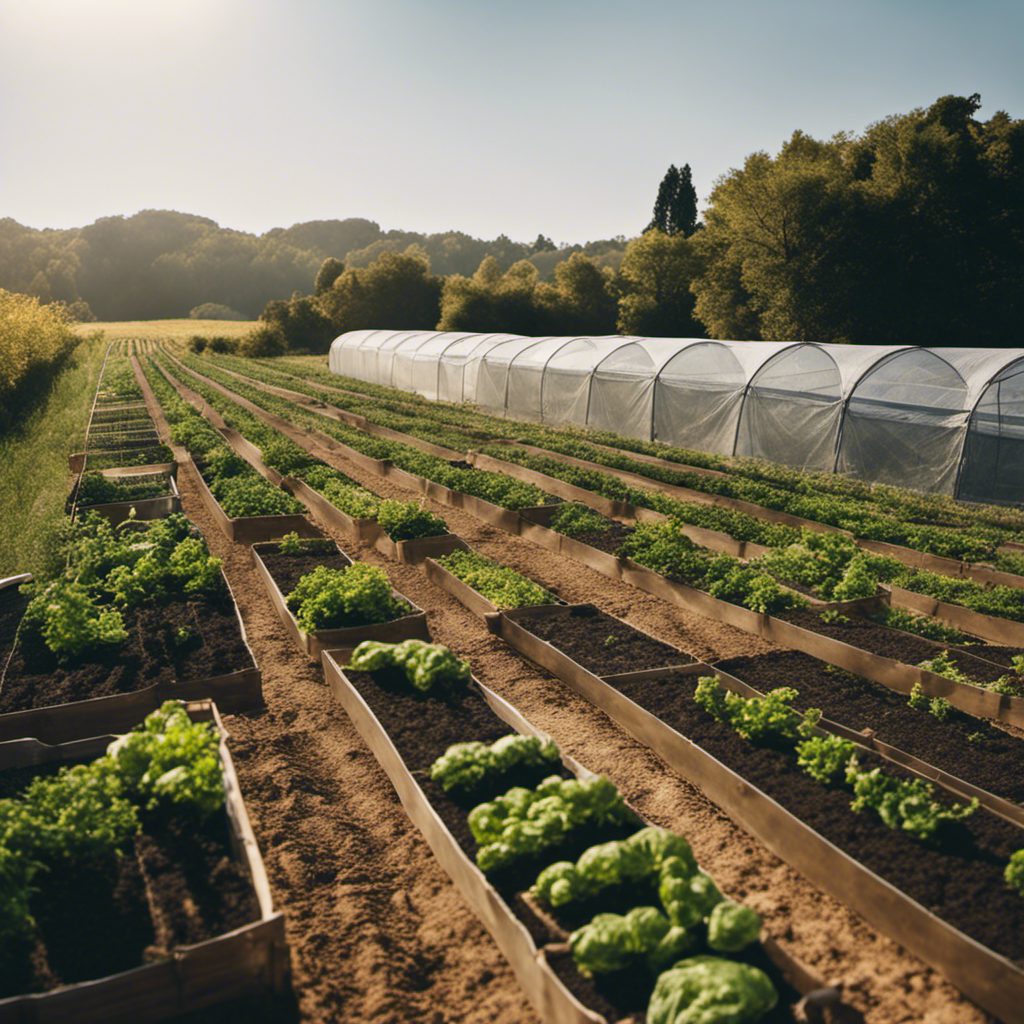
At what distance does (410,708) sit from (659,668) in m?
2.32

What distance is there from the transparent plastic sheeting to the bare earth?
9256 mm

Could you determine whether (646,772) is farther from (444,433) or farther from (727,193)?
(727,193)

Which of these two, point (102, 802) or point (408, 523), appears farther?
point (408, 523)

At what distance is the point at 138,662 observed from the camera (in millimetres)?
6598

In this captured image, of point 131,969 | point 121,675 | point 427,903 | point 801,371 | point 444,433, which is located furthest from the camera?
point 444,433

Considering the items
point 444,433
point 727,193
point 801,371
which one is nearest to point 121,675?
point 444,433

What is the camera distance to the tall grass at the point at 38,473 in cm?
997

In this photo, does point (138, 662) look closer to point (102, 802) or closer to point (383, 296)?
point (102, 802)

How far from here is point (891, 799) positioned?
4.62 meters

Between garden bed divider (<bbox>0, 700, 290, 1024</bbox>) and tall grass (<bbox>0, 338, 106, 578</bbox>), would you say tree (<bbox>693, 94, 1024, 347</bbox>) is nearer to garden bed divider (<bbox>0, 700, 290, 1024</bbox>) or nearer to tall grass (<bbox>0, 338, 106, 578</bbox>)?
tall grass (<bbox>0, 338, 106, 578</bbox>)

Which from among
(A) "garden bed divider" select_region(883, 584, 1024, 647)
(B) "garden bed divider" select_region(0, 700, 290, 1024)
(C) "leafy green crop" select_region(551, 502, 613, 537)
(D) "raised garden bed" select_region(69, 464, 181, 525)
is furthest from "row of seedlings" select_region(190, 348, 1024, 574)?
(B) "garden bed divider" select_region(0, 700, 290, 1024)

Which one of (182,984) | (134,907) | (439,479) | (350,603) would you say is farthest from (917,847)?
(439,479)

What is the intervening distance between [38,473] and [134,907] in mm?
14109

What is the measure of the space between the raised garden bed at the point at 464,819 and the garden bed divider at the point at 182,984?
1.12 meters
